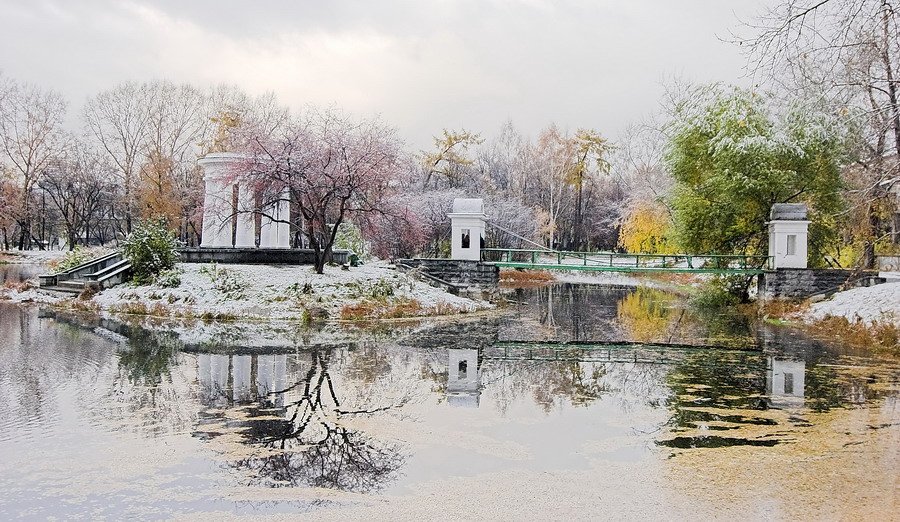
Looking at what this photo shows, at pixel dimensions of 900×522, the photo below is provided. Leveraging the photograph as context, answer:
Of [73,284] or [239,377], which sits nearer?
[239,377]

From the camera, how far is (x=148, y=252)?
1950cm

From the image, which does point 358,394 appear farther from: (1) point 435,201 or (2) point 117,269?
(1) point 435,201

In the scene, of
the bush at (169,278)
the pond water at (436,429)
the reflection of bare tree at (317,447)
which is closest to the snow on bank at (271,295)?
the bush at (169,278)

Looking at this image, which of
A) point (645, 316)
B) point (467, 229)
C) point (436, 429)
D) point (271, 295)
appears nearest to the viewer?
point (436, 429)

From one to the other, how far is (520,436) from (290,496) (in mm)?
2486

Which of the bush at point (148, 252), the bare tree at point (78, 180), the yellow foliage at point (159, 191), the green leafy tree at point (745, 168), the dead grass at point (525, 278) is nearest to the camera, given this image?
the bush at point (148, 252)

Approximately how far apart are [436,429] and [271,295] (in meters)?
11.7

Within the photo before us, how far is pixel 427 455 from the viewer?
609cm

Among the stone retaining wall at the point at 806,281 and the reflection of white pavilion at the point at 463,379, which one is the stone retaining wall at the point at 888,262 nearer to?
the stone retaining wall at the point at 806,281

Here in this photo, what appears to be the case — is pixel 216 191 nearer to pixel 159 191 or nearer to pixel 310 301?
pixel 310 301

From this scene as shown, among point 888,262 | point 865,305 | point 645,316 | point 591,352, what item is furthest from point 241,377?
point 888,262

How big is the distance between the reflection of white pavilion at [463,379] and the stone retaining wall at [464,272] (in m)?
10.6

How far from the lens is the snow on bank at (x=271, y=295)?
668 inches

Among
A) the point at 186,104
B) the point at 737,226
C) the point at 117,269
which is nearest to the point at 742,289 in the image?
the point at 737,226
